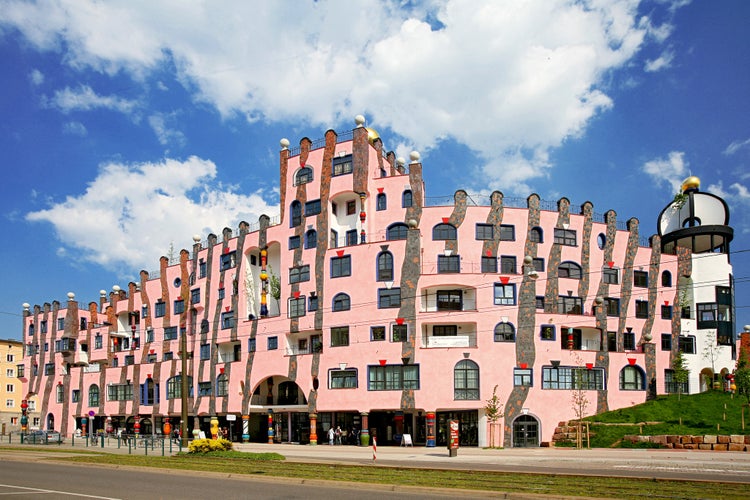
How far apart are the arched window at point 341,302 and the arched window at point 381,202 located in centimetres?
823

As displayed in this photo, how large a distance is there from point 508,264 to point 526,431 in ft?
43.1

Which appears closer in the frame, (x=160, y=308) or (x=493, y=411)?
(x=493, y=411)

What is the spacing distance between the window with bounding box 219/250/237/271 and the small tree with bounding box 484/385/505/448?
2937 cm

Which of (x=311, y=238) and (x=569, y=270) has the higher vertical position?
(x=311, y=238)

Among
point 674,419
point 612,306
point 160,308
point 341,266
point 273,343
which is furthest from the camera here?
point 160,308

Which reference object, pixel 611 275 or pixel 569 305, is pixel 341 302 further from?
pixel 611 275

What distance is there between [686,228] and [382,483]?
51802 mm

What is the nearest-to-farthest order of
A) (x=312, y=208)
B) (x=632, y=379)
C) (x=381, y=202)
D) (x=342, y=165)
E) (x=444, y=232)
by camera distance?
(x=444, y=232), (x=632, y=379), (x=381, y=202), (x=342, y=165), (x=312, y=208)

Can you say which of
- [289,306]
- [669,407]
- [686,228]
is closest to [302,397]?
[289,306]

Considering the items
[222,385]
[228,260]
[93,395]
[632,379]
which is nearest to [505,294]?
[632,379]

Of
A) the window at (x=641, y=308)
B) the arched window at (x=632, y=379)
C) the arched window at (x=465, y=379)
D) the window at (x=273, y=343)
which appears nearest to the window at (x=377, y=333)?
the arched window at (x=465, y=379)

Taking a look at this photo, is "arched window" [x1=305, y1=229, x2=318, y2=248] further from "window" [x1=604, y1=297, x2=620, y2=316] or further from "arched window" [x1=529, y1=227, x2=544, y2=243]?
"window" [x1=604, y1=297, x2=620, y2=316]

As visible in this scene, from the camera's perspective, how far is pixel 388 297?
54.5 m

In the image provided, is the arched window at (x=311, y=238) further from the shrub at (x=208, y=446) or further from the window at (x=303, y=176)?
the shrub at (x=208, y=446)
